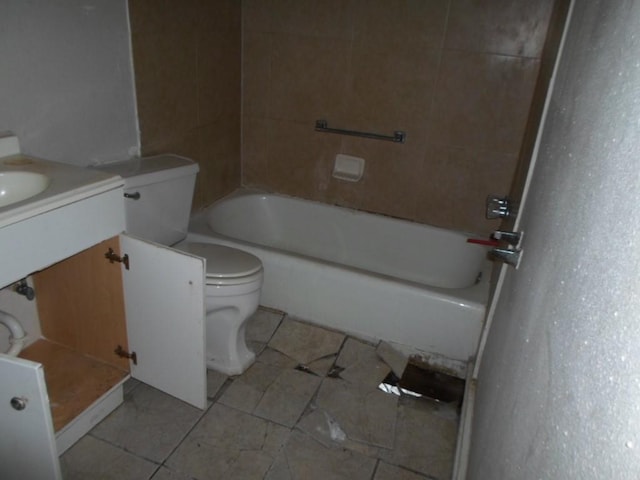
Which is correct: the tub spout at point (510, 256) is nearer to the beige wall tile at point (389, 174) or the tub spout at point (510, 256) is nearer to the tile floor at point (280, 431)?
the tile floor at point (280, 431)

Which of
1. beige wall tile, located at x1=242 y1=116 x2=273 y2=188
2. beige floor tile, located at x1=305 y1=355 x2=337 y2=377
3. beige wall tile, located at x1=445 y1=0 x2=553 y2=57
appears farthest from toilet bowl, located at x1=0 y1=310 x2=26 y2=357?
beige wall tile, located at x1=445 y1=0 x2=553 y2=57

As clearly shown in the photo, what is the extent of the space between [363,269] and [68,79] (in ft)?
4.75

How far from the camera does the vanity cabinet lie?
1.46 meters

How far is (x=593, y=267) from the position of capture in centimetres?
47

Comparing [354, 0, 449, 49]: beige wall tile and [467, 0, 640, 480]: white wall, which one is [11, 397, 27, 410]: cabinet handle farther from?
[354, 0, 449, 49]: beige wall tile

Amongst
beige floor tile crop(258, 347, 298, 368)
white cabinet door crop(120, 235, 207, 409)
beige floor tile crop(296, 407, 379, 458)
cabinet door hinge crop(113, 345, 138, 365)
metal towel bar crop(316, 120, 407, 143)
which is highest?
metal towel bar crop(316, 120, 407, 143)

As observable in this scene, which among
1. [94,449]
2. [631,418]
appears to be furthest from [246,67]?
[631,418]

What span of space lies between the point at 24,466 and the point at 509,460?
1.06 meters

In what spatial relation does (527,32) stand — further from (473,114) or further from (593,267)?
(593,267)

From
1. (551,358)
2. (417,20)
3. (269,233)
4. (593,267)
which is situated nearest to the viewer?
(593,267)

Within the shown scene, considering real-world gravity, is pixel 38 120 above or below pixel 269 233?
above

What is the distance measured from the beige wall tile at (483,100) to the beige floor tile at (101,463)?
194cm

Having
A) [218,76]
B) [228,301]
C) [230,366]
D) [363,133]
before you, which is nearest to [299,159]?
[363,133]

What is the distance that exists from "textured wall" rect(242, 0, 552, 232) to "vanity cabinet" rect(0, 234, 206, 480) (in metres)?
1.44
